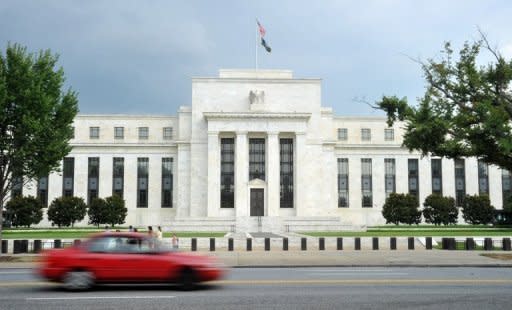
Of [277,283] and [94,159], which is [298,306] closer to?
[277,283]

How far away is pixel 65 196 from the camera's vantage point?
241ft

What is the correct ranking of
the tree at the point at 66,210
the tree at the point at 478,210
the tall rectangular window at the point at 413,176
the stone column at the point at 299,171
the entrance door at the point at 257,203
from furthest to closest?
the tall rectangular window at the point at 413,176 → the tree at the point at 478,210 → the stone column at the point at 299,171 → the entrance door at the point at 257,203 → the tree at the point at 66,210

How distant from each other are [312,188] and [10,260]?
49198 millimetres

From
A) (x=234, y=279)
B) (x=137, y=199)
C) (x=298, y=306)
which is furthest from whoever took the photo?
(x=137, y=199)

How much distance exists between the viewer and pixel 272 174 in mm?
69438

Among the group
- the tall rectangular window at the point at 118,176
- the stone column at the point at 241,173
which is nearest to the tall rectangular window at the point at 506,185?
the stone column at the point at 241,173

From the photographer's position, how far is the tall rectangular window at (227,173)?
7038cm

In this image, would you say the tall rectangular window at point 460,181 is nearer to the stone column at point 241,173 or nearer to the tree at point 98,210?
the stone column at point 241,173

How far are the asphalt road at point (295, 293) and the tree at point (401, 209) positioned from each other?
5345 cm

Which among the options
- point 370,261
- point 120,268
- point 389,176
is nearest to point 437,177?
point 389,176

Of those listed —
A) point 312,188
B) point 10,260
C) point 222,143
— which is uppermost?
point 222,143

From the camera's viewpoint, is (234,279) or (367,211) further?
(367,211)

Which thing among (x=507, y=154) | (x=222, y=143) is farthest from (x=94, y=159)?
(x=507, y=154)

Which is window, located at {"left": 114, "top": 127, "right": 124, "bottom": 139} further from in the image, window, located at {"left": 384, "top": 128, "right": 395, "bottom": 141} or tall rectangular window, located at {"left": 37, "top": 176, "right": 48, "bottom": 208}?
window, located at {"left": 384, "top": 128, "right": 395, "bottom": 141}
